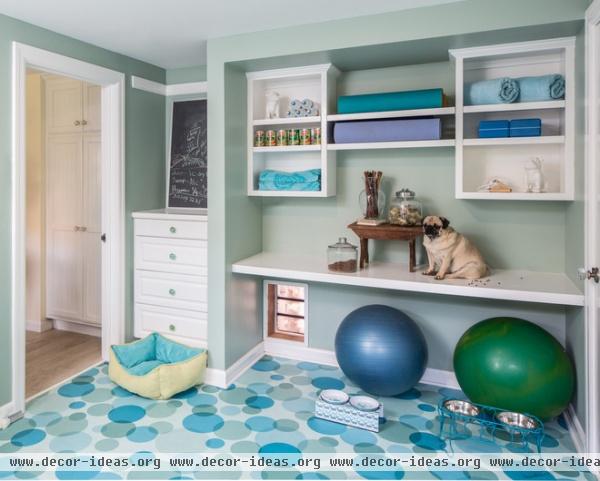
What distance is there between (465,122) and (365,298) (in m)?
1.40

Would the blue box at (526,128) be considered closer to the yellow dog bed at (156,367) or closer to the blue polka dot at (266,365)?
the blue polka dot at (266,365)

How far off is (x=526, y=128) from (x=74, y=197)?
3682 mm

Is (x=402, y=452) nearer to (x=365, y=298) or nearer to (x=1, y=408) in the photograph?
(x=365, y=298)

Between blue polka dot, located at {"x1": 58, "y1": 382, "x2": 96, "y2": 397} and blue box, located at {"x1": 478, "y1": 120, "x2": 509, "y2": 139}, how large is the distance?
118 inches

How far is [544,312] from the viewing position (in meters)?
2.98

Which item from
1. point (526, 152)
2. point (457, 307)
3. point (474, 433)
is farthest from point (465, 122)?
point (474, 433)

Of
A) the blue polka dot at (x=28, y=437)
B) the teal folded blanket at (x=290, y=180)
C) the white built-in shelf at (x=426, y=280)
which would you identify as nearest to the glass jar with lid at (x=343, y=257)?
the white built-in shelf at (x=426, y=280)

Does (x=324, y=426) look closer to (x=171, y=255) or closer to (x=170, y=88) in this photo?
(x=171, y=255)

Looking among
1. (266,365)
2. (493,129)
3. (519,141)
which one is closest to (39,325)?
(266,365)

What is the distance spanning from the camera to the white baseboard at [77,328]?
4.28 metres

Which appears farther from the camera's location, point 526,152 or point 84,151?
point 84,151

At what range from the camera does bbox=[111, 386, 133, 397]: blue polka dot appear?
10.0ft

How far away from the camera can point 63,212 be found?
4281 millimetres

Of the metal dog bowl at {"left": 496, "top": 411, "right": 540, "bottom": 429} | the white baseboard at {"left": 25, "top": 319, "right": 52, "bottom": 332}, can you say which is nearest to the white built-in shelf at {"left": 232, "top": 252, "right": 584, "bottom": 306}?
the metal dog bowl at {"left": 496, "top": 411, "right": 540, "bottom": 429}
